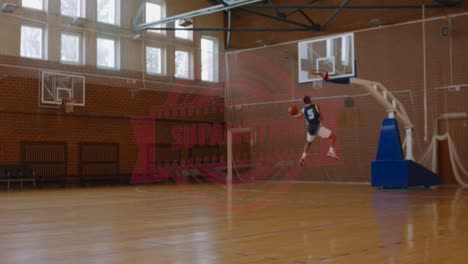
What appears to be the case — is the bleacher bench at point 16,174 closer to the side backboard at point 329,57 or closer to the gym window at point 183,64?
the gym window at point 183,64

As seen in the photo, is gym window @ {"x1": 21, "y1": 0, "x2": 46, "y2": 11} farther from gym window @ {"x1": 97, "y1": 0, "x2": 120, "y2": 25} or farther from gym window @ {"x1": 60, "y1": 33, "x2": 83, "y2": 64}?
gym window @ {"x1": 97, "y1": 0, "x2": 120, "y2": 25}

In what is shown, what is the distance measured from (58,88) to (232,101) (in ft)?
21.8

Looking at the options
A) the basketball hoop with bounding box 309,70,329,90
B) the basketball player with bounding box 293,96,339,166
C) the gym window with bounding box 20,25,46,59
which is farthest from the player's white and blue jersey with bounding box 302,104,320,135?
the gym window with bounding box 20,25,46,59

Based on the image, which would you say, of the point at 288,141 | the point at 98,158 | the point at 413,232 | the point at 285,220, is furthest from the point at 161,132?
the point at 413,232

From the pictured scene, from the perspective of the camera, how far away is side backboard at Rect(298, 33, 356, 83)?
14.6m

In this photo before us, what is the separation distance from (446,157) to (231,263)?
14.2 metres

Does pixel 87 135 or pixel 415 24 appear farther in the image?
pixel 87 135

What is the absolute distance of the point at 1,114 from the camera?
670 inches

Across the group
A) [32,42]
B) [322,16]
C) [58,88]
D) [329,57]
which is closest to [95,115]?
[58,88]

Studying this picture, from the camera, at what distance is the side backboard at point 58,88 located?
1766 centimetres

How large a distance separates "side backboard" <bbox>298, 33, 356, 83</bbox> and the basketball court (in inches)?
1.5

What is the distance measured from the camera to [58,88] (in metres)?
17.8

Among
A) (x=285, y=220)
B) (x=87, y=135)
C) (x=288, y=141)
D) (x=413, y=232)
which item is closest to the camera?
(x=413, y=232)

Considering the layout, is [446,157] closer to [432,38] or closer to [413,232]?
[432,38]
